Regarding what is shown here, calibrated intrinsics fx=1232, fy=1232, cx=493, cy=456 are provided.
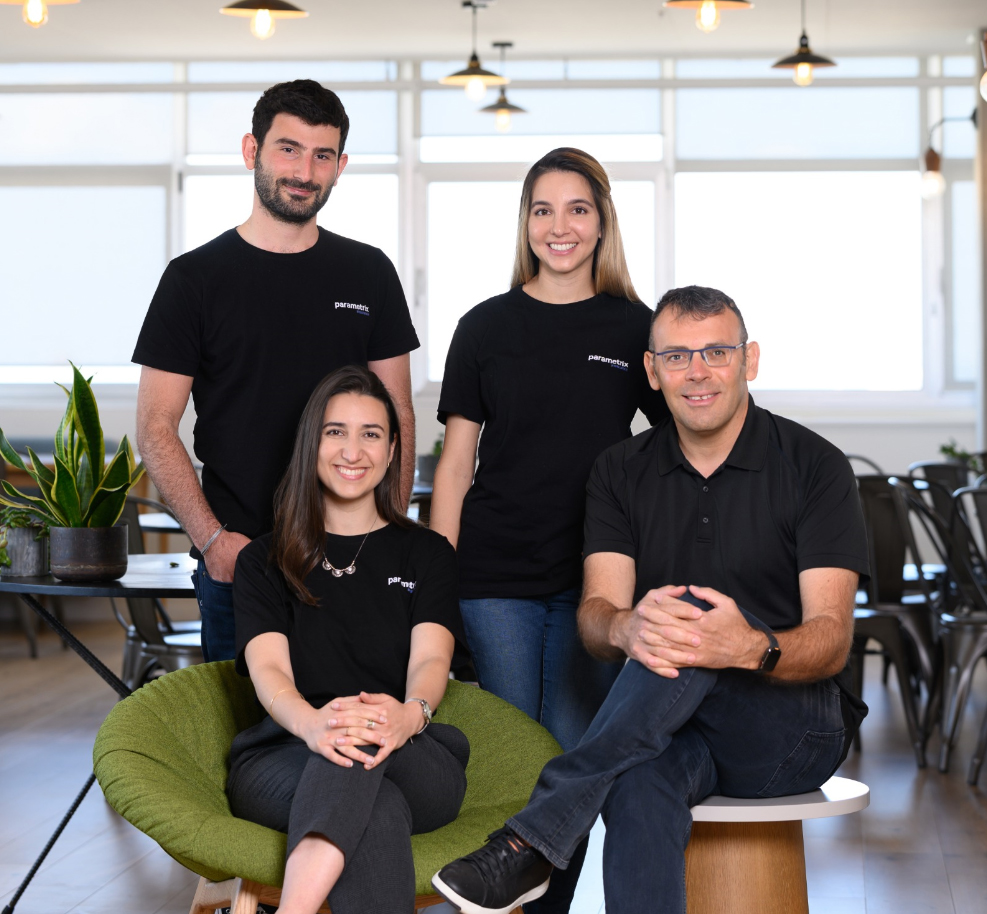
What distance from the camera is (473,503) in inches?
93.4

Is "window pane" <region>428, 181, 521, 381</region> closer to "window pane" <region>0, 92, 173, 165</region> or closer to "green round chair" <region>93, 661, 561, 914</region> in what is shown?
"window pane" <region>0, 92, 173, 165</region>

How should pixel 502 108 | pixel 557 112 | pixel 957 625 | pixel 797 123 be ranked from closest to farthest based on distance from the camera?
pixel 957 625, pixel 502 108, pixel 797 123, pixel 557 112

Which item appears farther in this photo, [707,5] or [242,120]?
[242,120]

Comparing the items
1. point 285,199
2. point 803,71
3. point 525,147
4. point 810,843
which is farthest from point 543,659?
point 525,147

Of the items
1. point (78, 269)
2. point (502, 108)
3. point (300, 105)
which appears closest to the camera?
point (300, 105)

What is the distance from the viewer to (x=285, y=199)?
2.34m

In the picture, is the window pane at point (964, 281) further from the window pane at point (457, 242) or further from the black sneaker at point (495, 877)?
the black sneaker at point (495, 877)

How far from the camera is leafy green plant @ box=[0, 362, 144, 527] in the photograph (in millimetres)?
2699

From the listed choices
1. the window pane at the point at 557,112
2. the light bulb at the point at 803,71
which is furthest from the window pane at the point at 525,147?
the light bulb at the point at 803,71

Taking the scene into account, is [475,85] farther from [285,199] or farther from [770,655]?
[770,655]

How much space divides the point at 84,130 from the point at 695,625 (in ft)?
26.1

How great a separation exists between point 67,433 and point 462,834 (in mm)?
1317

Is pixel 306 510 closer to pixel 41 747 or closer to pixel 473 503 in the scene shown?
pixel 473 503

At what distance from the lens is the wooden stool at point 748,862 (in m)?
1.99
